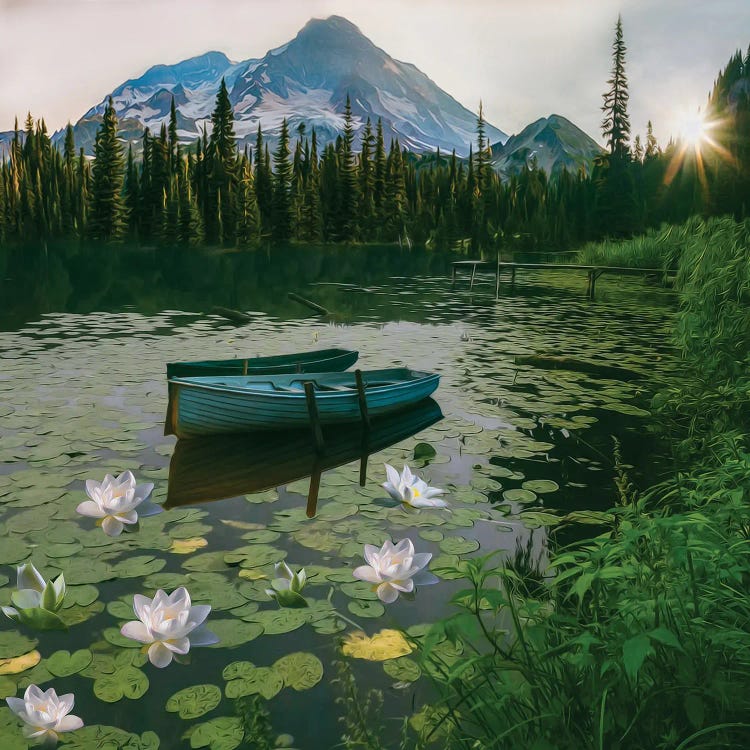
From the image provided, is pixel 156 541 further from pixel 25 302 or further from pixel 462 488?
pixel 25 302

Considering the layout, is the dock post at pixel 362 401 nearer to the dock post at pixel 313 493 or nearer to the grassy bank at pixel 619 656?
the dock post at pixel 313 493

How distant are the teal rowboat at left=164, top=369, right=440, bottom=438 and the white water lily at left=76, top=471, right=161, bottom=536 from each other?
2.10 meters

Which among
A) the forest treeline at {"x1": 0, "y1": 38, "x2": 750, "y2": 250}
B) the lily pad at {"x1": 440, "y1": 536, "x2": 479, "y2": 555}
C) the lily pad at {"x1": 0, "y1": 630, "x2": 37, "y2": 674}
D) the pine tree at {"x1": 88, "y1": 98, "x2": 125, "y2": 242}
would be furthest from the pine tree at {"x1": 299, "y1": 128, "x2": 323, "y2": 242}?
the lily pad at {"x1": 0, "y1": 630, "x2": 37, "y2": 674}

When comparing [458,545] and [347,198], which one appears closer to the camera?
[458,545]

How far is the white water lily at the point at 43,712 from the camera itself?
3025 mm

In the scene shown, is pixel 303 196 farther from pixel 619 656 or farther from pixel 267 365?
pixel 619 656

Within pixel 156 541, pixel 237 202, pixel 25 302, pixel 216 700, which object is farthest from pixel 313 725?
pixel 237 202

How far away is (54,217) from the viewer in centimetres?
7256

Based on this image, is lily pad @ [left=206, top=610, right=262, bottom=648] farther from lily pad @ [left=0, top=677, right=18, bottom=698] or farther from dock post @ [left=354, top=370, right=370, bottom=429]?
dock post @ [left=354, top=370, right=370, bottom=429]

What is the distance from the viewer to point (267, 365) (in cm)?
951

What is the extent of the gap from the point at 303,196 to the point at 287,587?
7245 centimetres

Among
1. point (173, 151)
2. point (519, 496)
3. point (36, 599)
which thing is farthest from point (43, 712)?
point (173, 151)

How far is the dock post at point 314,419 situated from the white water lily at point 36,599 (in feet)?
12.9

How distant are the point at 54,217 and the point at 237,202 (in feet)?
61.4
